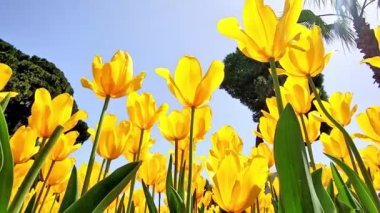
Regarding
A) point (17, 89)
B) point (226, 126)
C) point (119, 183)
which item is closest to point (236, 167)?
point (119, 183)

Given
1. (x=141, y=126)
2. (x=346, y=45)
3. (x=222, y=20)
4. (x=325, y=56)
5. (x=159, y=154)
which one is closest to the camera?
(x=222, y=20)

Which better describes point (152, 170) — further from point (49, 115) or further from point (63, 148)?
point (49, 115)

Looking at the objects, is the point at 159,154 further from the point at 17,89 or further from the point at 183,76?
the point at 17,89

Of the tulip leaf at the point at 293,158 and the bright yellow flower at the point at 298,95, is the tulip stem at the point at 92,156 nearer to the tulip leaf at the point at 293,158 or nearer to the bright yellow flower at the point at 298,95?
the tulip leaf at the point at 293,158

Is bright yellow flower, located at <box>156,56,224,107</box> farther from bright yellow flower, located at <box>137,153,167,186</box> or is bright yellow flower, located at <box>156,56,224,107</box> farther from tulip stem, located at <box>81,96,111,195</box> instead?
bright yellow flower, located at <box>137,153,167,186</box>

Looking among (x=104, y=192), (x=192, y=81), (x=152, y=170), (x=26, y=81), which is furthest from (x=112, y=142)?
(x=26, y=81)

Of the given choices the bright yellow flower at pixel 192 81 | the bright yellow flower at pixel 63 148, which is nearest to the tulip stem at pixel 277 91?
the bright yellow flower at pixel 192 81

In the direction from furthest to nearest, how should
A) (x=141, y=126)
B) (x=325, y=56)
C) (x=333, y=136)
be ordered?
(x=333, y=136)
(x=141, y=126)
(x=325, y=56)

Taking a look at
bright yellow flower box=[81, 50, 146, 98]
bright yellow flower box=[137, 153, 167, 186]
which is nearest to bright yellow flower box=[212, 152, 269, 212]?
bright yellow flower box=[81, 50, 146, 98]
